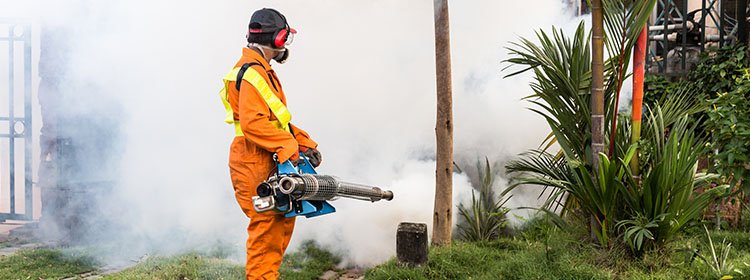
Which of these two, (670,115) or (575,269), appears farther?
(670,115)

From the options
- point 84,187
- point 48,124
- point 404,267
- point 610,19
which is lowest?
point 404,267

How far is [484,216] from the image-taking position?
7062 millimetres

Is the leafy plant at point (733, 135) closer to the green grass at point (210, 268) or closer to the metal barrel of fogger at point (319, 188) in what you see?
the metal barrel of fogger at point (319, 188)

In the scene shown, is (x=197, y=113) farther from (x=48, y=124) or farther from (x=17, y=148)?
(x=17, y=148)

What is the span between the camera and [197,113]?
7.97 meters

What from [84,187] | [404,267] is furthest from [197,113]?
[404,267]

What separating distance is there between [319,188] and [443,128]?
2.36 meters

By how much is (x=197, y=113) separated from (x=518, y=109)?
11.5 feet

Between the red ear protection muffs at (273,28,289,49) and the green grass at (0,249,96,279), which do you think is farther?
the green grass at (0,249,96,279)

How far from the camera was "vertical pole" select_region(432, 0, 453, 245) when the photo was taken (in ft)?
20.1

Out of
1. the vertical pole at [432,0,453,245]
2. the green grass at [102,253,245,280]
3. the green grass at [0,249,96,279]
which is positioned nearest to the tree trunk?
the vertical pole at [432,0,453,245]

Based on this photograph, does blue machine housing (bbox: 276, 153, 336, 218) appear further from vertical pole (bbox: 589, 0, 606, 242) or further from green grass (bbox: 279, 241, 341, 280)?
vertical pole (bbox: 589, 0, 606, 242)

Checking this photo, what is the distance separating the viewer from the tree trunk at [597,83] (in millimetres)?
5301

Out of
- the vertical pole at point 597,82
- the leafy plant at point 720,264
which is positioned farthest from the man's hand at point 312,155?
the leafy plant at point 720,264
